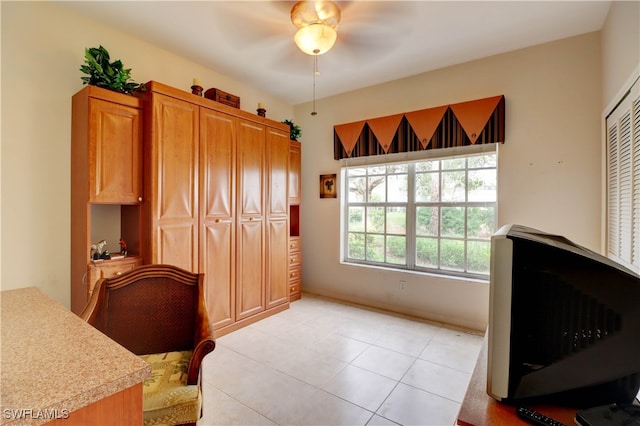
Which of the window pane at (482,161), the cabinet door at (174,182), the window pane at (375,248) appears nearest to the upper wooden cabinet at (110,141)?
the cabinet door at (174,182)

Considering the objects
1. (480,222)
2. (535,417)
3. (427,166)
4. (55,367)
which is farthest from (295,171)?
(535,417)

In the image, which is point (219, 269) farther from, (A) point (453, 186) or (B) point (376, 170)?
(A) point (453, 186)

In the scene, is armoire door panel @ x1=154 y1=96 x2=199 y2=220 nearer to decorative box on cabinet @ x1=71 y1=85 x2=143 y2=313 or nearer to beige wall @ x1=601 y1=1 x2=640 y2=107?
decorative box on cabinet @ x1=71 y1=85 x2=143 y2=313

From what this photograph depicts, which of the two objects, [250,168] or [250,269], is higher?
[250,168]

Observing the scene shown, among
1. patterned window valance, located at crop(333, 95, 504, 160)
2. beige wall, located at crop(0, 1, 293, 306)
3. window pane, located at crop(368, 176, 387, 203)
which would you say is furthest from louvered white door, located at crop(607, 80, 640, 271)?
beige wall, located at crop(0, 1, 293, 306)

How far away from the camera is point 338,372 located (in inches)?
92.4

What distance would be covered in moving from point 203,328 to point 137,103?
2.06m

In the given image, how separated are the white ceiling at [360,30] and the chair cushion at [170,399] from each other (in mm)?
2647

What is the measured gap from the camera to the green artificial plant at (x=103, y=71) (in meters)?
2.23

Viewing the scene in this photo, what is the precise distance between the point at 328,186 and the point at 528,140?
2.42 metres

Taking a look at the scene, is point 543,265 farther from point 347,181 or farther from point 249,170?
point 347,181

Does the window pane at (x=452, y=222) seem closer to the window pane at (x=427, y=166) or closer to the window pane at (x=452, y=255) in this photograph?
the window pane at (x=452, y=255)

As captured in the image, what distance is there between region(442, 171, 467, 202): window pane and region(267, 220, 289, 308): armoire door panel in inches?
80.1

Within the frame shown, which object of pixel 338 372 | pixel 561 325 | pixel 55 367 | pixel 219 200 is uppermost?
pixel 219 200
